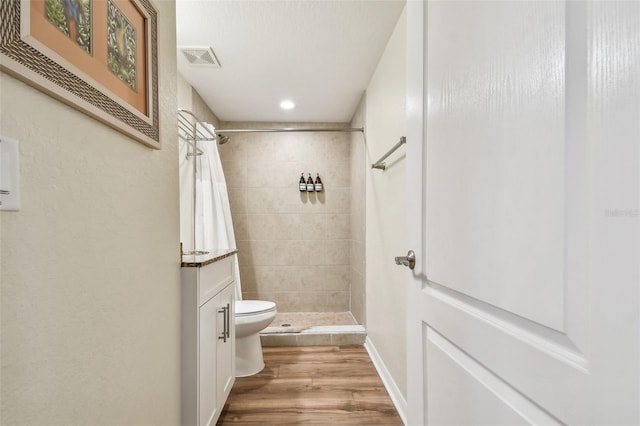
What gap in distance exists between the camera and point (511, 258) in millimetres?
602

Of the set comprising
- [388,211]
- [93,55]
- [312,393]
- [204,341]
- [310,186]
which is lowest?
[312,393]

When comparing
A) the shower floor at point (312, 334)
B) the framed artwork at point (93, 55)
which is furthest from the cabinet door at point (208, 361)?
the shower floor at point (312, 334)

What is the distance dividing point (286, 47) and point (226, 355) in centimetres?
186

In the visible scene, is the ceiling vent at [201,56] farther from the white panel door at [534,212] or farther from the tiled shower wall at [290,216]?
the white panel door at [534,212]

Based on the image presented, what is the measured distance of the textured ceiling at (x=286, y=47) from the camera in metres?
1.73

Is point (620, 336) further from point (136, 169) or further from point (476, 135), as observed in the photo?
point (136, 169)

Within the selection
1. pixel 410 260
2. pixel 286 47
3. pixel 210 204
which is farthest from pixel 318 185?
pixel 410 260

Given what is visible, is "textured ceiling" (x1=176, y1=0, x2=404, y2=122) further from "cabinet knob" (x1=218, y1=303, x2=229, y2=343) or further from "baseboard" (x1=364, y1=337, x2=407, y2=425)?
"baseboard" (x1=364, y1=337, x2=407, y2=425)

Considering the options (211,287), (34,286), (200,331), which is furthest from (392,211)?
(34,286)

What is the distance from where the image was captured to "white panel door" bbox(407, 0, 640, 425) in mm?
422

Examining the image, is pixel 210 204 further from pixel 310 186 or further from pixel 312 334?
pixel 312 334

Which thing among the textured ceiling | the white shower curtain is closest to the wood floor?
the white shower curtain

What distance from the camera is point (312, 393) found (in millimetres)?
2057

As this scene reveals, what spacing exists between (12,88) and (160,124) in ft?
1.95
